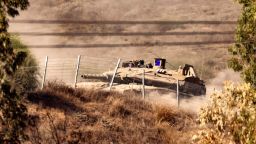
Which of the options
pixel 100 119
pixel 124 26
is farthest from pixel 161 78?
pixel 124 26

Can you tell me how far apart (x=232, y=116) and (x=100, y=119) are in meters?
12.1

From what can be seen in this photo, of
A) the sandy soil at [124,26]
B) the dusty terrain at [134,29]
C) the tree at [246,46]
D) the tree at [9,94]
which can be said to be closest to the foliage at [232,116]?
the tree at [9,94]

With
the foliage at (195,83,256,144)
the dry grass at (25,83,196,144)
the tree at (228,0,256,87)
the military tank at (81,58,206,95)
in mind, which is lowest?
the dry grass at (25,83,196,144)

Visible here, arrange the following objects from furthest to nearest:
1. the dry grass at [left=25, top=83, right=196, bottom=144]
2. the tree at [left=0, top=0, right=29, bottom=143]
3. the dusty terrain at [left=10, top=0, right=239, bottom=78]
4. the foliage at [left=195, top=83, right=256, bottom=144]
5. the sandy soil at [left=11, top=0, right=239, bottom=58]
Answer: the sandy soil at [left=11, top=0, right=239, bottom=58] < the dusty terrain at [left=10, top=0, right=239, bottom=78] < the dry grass at [left=25, top=83, right=196, bottom=144] < the tree at [left=0, top=0, right=29, bottom=143] < the foliage at [left=195, top=83, right=256, bottom=144]

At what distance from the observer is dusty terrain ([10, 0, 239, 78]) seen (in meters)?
53.4

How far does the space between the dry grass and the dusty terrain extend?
28.0 m

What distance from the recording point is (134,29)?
58.1 m

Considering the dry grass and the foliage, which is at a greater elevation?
the foliage

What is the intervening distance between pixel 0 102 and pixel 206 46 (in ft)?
158

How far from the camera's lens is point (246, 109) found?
26.7ft

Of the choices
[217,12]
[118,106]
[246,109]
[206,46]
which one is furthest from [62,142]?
[217,12]

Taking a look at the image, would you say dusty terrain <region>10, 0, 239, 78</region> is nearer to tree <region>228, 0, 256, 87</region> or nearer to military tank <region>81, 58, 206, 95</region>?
military tank <region>81, 58, 206, 95</region>

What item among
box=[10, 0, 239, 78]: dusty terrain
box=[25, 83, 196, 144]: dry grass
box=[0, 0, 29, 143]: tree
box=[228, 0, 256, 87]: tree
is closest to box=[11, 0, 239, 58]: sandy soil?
box=[10, 0, 239, 78]: dusty terrain

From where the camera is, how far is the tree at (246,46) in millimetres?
15930
